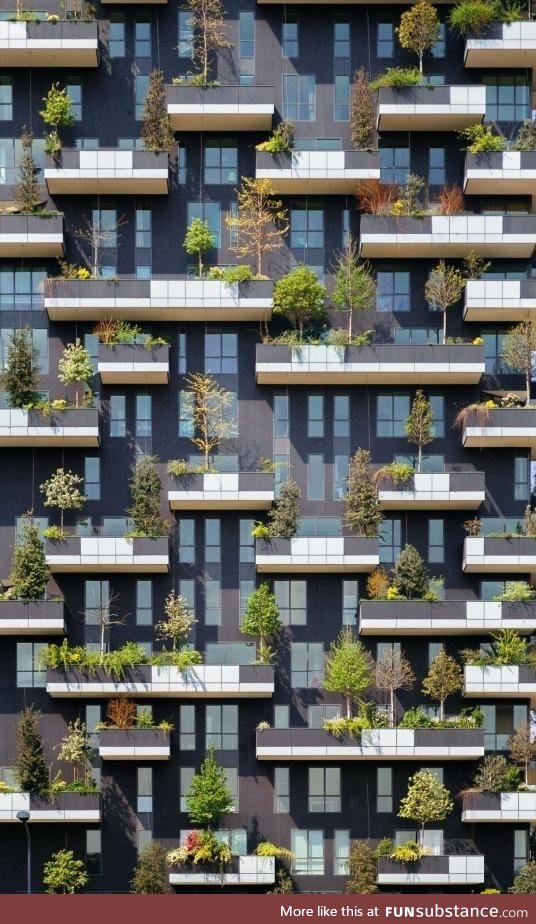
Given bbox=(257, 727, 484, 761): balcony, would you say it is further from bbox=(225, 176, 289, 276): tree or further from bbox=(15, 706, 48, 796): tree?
bbox=(225, 176, 289, 276): tree

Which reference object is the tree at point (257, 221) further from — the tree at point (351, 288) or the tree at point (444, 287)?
the tree at point (444, 287)

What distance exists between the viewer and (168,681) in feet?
255

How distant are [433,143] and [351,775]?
80.2 feet

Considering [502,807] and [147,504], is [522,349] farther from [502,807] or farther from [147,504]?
[502,807]

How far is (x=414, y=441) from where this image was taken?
79.9m

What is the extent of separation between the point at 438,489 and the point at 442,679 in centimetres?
704

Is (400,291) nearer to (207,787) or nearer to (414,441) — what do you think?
(414,441)

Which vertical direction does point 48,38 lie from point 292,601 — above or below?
above

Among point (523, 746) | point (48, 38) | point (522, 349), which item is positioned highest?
point (48, 38)

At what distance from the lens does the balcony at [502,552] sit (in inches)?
3086

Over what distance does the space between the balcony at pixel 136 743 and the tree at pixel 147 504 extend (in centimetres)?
721

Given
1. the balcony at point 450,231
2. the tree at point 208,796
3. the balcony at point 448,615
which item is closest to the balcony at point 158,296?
the balcony at point 450,231

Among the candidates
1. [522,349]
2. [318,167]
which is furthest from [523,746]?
[318,167]
